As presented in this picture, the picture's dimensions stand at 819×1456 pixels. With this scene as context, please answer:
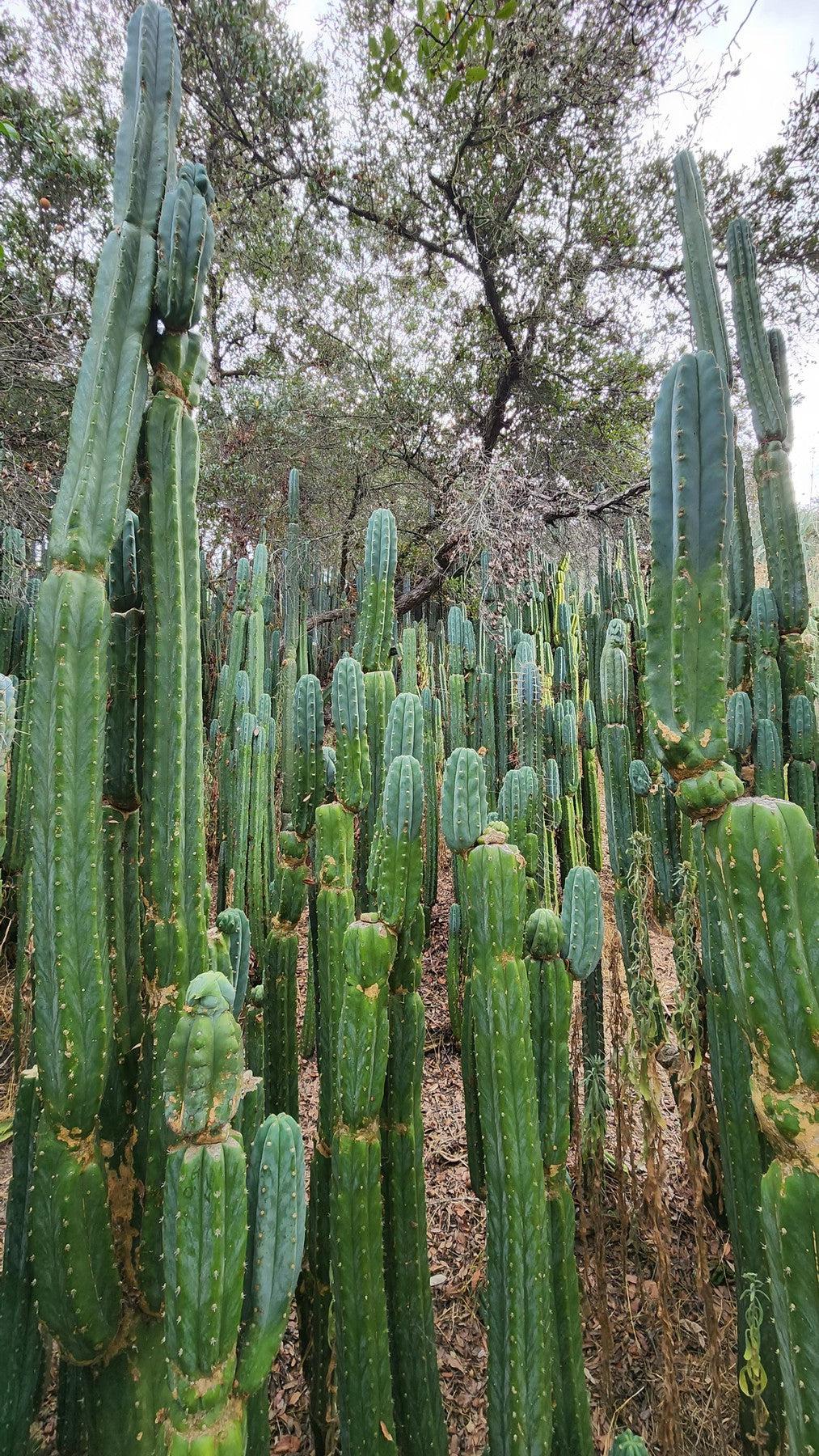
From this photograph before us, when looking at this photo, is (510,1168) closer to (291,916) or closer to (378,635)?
(291,916)

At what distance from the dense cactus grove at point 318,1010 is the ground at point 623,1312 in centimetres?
9

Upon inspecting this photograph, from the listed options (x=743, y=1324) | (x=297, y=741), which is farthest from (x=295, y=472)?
(x=743, y=1324)

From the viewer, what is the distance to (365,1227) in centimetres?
161

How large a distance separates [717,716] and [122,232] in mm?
1676

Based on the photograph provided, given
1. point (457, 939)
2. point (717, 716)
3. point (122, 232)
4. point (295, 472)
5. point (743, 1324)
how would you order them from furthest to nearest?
point (295, 472) → point (457, 939) → point (743, 1324) → point (122, 232) → point (717, 716)

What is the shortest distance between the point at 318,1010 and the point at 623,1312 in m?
1.59

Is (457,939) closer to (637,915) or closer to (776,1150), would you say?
(637,915)

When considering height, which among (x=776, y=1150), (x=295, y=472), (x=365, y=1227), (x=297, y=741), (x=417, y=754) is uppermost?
(x=295, y=472)

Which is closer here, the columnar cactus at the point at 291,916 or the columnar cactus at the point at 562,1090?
the columnar cactus at the point at 562,1090

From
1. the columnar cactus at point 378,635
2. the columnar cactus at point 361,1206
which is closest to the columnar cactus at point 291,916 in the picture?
the columnar cactus at point 378,635

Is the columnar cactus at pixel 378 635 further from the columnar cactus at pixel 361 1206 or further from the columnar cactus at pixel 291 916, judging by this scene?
the columnar cactus at pixel 361 1206

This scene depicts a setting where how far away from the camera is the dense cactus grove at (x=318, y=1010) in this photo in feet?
3.68

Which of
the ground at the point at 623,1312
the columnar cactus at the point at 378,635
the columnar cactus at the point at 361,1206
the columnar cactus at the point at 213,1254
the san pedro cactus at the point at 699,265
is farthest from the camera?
the columnar cactus at the point at 378,635

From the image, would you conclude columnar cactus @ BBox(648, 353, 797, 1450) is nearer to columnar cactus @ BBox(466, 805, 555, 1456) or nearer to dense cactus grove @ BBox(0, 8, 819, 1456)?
dense cactus grove @ BBox(0, 8, 819, 1456)
